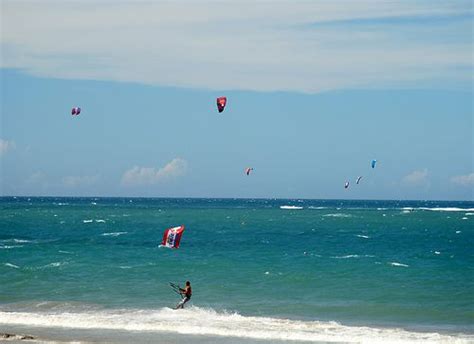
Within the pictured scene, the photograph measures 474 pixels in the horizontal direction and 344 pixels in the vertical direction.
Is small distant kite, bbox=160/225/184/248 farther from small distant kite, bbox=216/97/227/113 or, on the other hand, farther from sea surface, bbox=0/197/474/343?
small distant kite, bbox=216/97/227/113

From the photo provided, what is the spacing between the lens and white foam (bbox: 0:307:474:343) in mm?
22641

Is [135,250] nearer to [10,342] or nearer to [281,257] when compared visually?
[281,257]

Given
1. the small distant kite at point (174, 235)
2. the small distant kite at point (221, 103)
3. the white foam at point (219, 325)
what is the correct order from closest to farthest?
the white foam at point (219, 325) → the small distant kite at point (174, 235) → the small distant kite at point (221, 103)

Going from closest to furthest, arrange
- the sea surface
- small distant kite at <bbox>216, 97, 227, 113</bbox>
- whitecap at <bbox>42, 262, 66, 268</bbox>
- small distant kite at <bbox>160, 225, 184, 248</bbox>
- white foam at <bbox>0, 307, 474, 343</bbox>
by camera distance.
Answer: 1. white foam at <bbox>0, 307, 474, 343</bbox>
2. the sea surface
3. small distant kite at <bbox>160, 225, 184, 248</bbox>
4. small distant kite at <bbox>216, 97, 227, 113</bbox>
5. whitecap at <bbox>42, 262, 66, 268</bbox>

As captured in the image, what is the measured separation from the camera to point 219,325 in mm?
24562

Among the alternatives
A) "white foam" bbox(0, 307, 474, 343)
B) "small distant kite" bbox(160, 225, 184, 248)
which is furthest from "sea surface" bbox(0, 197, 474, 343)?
"small distant kite" bbox(160, 225, 184, 248)

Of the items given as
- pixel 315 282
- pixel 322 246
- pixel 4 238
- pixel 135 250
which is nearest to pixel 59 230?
pixel 4 238

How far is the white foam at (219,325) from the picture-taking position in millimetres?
22641

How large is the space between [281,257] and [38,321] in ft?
70.4

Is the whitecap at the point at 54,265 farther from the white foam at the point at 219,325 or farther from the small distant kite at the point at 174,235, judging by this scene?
the small distant kite at the point at 174,235

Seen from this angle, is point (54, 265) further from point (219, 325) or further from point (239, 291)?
point (219, 325)

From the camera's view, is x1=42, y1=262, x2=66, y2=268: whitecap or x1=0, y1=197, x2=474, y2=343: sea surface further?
x1=42, y1=262, x2=66, y2=268: whitecap

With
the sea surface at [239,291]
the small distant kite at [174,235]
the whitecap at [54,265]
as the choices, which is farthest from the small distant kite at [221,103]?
the whitecap at [54,265]

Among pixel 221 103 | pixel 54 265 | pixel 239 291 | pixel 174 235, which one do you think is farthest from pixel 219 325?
pixel 54 265
